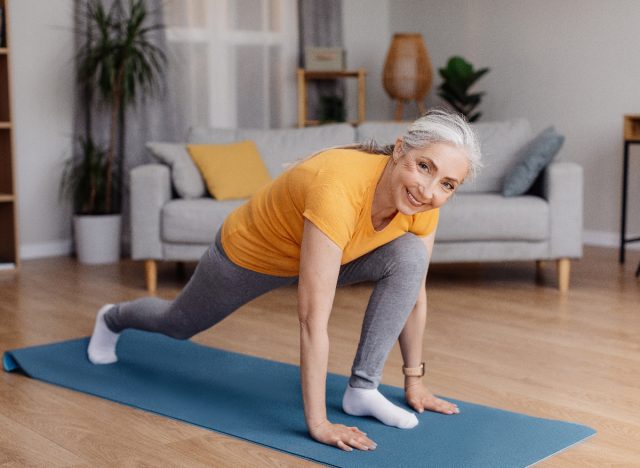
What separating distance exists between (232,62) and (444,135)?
13.4 ft

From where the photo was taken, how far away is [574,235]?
414cm

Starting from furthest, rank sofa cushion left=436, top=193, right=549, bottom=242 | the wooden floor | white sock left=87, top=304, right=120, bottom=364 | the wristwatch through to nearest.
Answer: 1. sofa cushion left=436, top=193, right=549, bottom=242
2. white sock left=87, top=304, right=120, bottom=364
3. the wristwatch
4. the wooden floor

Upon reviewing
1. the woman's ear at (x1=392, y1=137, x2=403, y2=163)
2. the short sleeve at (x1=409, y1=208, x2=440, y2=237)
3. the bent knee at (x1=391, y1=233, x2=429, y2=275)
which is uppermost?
the woman's ear at (x1=392, y1=137, x2=403, y2=163)

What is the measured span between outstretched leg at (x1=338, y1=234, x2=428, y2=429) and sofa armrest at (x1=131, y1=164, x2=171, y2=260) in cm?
204

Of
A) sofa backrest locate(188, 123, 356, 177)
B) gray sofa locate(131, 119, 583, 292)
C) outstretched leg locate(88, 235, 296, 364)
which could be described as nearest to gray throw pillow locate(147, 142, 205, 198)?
gray sofa locate(131, 119, 583, 292)

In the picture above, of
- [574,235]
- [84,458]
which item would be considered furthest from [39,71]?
[84,458]

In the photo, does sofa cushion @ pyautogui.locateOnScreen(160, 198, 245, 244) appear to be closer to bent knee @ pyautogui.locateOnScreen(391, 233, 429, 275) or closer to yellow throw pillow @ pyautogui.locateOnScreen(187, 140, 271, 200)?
yellow throw pillow @ pyautogui.locateOnScreen(187, 140, 271, 200)

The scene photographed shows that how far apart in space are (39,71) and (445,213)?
2.57m

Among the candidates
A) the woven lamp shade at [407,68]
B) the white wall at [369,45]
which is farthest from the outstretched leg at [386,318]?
the white wall at [369,45]

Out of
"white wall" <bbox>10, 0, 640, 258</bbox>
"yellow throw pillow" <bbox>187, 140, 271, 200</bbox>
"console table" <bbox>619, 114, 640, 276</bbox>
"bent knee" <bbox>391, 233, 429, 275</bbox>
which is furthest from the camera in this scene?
"white wall" <bbox>10, 0, 640, 258</bbox>

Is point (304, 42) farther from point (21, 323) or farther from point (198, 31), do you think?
point (21, 323)

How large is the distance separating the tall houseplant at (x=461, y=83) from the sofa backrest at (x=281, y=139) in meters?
1.23

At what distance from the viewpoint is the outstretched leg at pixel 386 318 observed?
2.27m

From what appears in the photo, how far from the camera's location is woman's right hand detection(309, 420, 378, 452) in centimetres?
211
